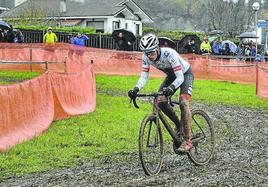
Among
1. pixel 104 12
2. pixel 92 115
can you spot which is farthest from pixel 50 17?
pixel 92 115

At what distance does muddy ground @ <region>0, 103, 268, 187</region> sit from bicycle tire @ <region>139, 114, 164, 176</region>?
0.12 metres

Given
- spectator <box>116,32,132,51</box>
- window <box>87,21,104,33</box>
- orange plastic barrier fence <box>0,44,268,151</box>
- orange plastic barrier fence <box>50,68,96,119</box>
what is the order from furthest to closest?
1. window <box>87,21,104,33</box>
2. spectator <box>116,32,132,51</box>
3. orange plastic barrier fence <box>50,68,96,119</box>
4. orange plastic barrier fence <box>0,44,268,151</box>

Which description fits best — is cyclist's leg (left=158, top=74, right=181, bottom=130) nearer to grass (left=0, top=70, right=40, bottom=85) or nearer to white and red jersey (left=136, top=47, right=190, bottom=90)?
white and red jersey (left=136, top=47, right=190, bottom=90)

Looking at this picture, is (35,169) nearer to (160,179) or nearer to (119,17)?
(160,179)

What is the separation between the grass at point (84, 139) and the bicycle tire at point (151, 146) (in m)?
1.26

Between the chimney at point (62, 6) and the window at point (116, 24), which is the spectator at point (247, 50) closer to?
the window at point (116, 24)

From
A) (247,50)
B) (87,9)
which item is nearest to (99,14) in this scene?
(87,9)

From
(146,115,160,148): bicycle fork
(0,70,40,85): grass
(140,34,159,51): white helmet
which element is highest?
(140,34,159,51): white helmet

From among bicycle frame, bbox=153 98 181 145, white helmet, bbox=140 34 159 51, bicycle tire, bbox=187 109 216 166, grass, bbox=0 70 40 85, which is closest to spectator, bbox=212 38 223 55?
grass, bbox=0 70 40 85

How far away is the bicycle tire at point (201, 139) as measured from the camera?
910 cm

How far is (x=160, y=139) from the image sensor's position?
8477mm

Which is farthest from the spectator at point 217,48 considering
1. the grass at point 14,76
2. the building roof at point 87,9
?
the building roof at point 87,9

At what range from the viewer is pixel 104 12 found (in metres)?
62.3

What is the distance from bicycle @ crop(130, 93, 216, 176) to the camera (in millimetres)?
8195
